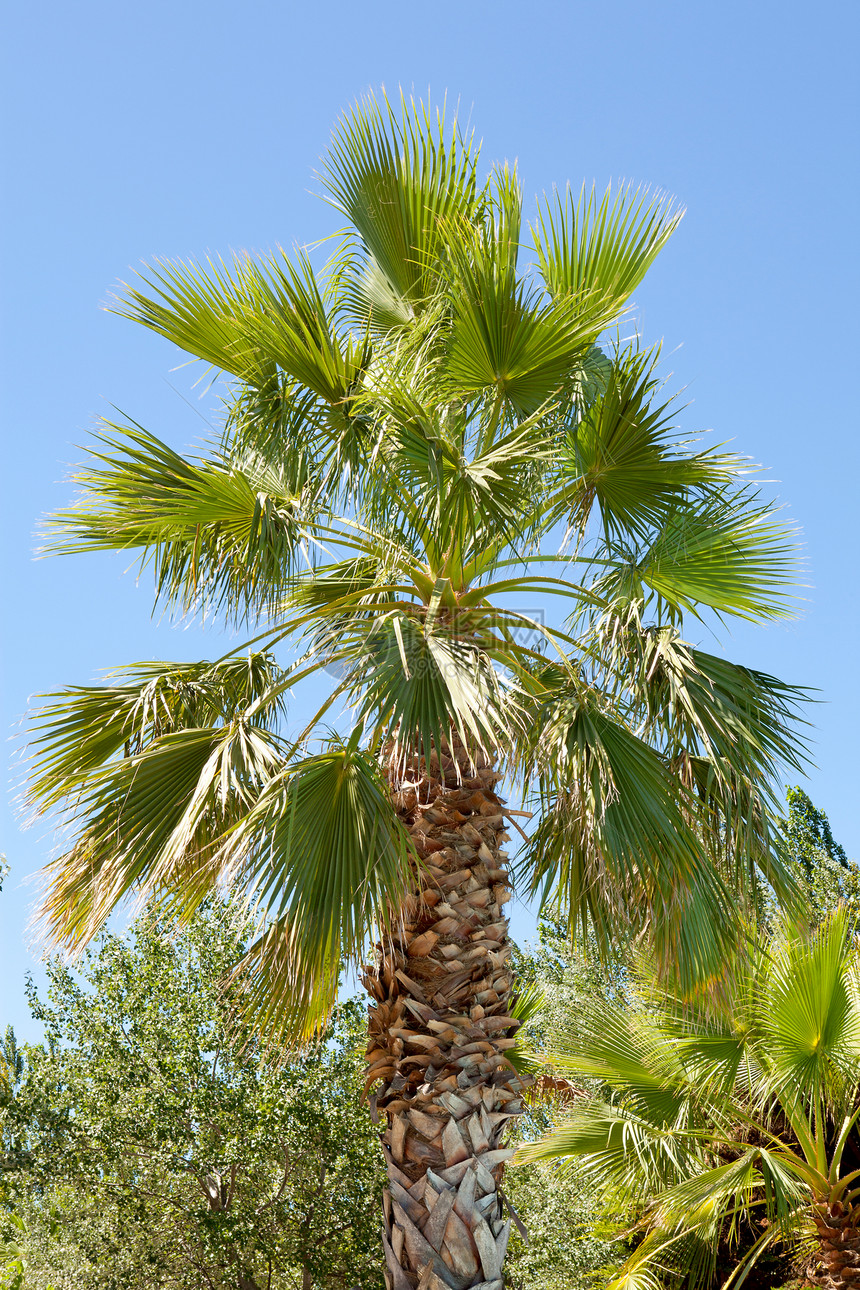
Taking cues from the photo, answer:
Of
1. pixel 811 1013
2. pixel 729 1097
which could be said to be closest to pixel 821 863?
pixel 729 1097

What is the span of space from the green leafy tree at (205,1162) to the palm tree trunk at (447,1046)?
5710 millimetres

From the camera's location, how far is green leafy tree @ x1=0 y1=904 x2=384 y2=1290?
10.1m

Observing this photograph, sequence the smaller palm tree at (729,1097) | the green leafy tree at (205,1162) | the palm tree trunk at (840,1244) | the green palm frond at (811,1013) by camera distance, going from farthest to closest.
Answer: the green leafy tree at (205,1162)
the palm tree trunk at (840,1244)
the smaller palm tree at (729,1097)
the green palm frond at (811,1013)

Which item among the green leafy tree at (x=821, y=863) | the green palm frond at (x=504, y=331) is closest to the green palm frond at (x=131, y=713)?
the green palm frond at (x=504, y=331)

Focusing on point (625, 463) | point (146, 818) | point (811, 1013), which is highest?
point (625, 463)

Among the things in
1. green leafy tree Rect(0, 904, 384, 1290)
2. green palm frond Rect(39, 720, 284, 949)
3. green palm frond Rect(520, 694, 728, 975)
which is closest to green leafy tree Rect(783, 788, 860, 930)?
green leafy tree Rect(0, 904, 384, 1290)

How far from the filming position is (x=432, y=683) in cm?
462

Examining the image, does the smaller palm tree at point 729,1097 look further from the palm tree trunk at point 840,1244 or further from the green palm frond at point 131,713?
the green palm frond at point 131,713

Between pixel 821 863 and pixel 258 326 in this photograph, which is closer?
pixel 258 326

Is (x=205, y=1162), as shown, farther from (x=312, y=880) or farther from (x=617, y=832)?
(x=617, y=832)

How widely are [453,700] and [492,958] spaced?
5.09 feet

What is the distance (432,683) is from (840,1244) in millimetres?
6319

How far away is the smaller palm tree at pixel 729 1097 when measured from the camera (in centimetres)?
728

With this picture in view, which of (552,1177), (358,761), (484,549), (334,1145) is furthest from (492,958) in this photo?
(552,1177)
